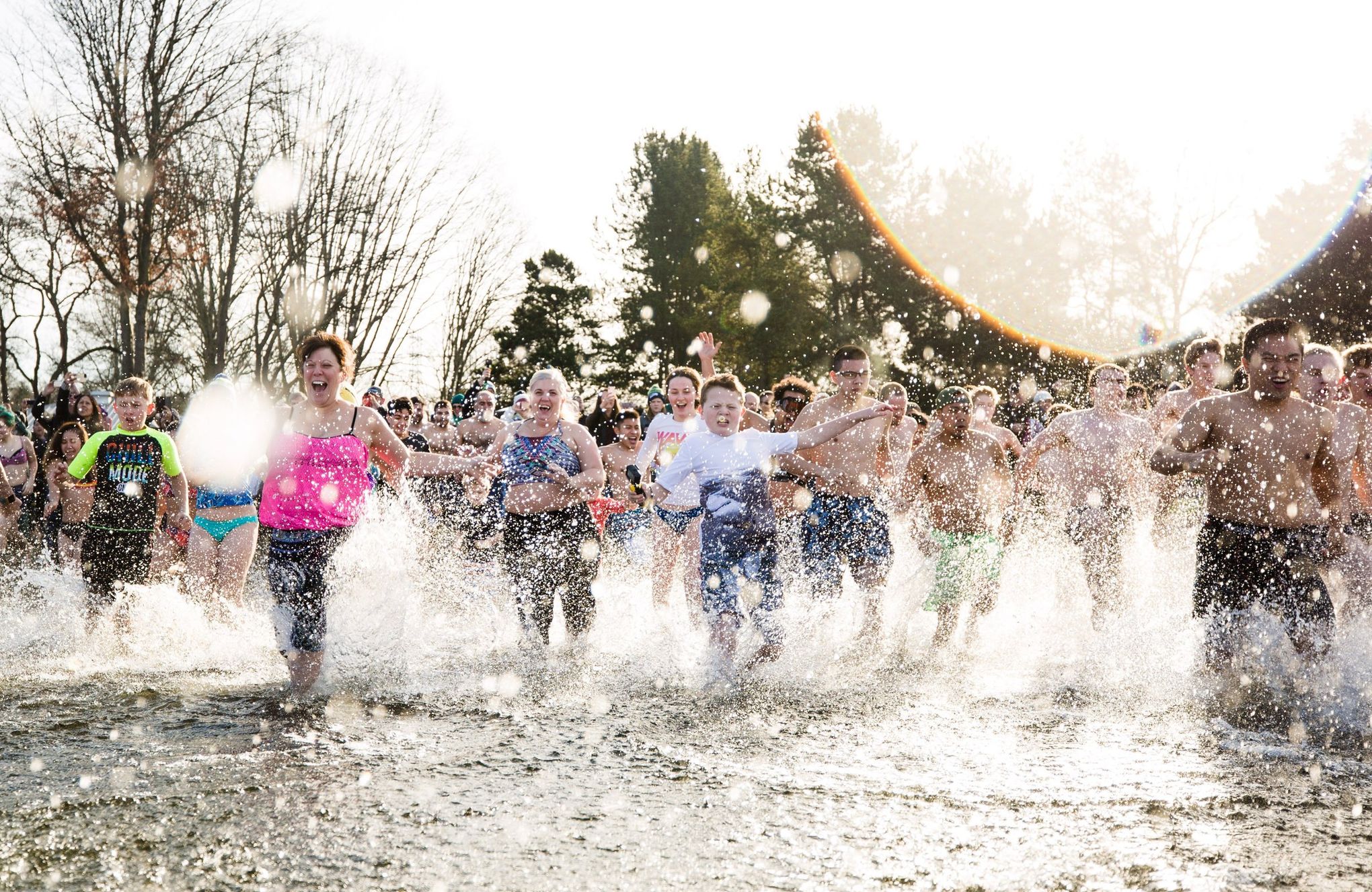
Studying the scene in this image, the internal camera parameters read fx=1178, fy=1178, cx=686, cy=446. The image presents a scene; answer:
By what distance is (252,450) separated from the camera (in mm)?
7320

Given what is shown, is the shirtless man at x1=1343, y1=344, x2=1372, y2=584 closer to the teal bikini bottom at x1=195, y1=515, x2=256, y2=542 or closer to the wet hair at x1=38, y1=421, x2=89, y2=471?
the teal bikini bottom at x1=195, y1=515, x2=256, y2=542

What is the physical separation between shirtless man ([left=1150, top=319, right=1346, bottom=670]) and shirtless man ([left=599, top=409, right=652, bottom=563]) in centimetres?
496

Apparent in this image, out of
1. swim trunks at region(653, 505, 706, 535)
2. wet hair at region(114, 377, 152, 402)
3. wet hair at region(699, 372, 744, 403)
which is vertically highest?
wet hair at region(699, 372, 744, 403)

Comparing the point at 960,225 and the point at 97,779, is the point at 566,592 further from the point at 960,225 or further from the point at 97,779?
the point at 960,225

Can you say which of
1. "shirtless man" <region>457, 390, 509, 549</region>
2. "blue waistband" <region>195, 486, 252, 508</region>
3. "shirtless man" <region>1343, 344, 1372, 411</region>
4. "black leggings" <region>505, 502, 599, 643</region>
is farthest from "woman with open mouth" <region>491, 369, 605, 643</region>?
"shirtless man" <region>1343, 344, 1372, 411</region>

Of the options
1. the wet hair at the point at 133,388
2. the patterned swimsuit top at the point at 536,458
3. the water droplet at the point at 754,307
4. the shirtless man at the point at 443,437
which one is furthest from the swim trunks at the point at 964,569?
the water droplet at the point at 754,307

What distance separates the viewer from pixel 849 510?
741 centimetres

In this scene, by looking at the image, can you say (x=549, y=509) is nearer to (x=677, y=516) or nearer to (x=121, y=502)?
(x=677, y=516)

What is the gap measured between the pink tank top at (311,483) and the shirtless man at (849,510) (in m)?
2.92

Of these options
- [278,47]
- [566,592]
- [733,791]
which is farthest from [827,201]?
[733,791]

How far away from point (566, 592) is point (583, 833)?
3.28 m

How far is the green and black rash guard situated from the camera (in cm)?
722

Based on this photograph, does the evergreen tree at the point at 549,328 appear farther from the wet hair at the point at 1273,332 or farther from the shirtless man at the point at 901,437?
the wet hair at the point at 1273,332

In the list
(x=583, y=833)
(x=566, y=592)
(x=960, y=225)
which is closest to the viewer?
(x=583, y=833)
